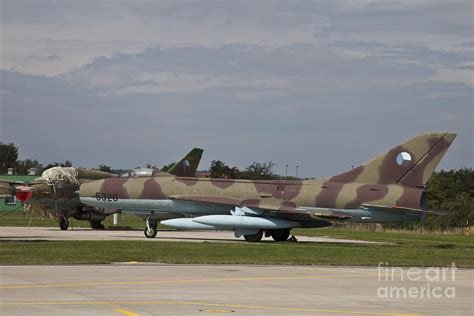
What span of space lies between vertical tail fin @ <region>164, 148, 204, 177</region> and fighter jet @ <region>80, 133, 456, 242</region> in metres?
9.39

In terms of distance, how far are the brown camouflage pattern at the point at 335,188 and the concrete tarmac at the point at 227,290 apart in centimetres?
1258

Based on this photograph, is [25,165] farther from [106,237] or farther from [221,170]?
[106,237]

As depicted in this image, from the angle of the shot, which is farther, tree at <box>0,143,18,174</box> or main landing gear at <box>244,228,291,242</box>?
tree at <box>0,143,18,174</box>

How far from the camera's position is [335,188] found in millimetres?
36906

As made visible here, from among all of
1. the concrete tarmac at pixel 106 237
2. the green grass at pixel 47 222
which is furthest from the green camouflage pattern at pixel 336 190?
the green grass at pixel 47 222

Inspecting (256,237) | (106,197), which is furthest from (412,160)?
(106,197)

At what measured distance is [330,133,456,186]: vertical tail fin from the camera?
3562 cm

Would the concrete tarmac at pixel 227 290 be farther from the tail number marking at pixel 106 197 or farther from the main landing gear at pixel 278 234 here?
the tail number marking at pixel 106 197

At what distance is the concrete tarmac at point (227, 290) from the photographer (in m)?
14.9

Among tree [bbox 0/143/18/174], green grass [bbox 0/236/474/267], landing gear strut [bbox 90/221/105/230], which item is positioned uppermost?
tree [bbox 0/143/18/174]

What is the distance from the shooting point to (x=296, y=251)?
2958 centimetres

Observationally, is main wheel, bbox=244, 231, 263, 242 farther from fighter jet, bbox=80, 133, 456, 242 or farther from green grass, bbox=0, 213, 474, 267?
green grass, bbox=0, 213, 474, 267

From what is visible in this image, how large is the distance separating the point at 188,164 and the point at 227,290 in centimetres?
3246

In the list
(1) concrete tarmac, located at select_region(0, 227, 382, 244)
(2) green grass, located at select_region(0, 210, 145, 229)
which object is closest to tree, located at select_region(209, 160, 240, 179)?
(2) green grass, located at select_region(0, 210, 145, 229)
